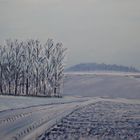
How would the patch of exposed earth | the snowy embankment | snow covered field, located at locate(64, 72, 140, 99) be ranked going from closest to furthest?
the patch of exposed earth
the snowy embankment
snow covered field, located at locate(64, 72, 140, 99)

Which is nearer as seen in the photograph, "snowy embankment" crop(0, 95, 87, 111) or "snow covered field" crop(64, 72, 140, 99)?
"snowy embankment" crop(0, 95, 87, 111)

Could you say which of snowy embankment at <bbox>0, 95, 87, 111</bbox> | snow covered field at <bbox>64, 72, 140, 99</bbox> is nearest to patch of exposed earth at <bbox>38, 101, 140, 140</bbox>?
snowy embankment at <bbox>0, 95, 87, 111</bbox>

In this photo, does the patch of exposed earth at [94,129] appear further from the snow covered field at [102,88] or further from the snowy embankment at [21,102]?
the snow covered field at [102,88]

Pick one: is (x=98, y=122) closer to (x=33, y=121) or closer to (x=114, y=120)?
(x=114, y=120)

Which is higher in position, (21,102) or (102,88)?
(102,88)

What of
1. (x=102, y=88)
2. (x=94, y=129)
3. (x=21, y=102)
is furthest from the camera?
(x=102, y=88)

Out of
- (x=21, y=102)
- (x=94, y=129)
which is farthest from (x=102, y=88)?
(x=94, y=129)

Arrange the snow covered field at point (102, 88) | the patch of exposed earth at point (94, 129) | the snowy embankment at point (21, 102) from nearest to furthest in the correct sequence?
1. the patch of exposed earth at point (94, 129)
2. the snowy embankment at point (21, 102)
3. the snow covered field at point (102, 88)

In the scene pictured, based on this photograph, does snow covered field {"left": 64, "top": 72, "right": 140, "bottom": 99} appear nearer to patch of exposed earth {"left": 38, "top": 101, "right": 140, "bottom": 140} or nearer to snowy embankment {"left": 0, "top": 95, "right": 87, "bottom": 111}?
snowy embankment {"left": 0, "top": 95, "right": 87, "bottom": 111}

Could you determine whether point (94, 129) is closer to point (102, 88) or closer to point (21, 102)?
point (21, 102)

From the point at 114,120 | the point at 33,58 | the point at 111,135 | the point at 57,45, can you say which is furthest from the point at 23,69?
the point at 111,135

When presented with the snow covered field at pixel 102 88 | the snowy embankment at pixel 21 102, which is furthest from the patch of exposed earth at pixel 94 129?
the snow covered field at pixel 102 88

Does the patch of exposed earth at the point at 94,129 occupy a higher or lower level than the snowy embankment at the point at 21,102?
higher

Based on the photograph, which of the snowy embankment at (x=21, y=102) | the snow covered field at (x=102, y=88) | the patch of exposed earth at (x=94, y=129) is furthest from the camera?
the snow covered field at (x=102, y=88)
